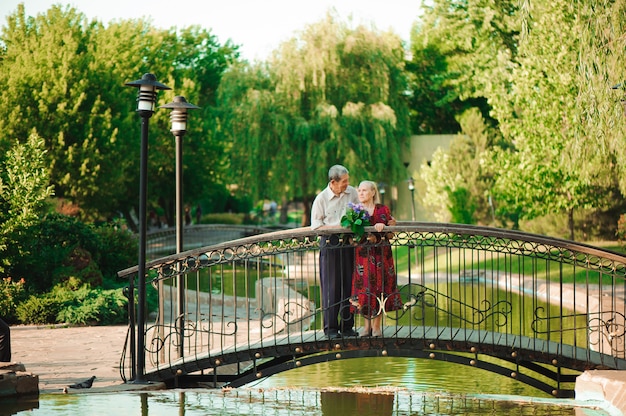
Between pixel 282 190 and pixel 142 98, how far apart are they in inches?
1190

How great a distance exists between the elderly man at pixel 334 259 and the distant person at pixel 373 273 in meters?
0.16

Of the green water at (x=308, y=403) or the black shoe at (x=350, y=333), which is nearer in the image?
the green water at (x=308, y=403)

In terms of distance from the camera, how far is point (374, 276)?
35.0 feet

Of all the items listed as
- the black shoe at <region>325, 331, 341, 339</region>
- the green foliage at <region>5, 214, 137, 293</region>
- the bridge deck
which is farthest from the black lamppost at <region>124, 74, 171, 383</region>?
Answer: the green foliage at <region>5, 214, 137, 293</region>

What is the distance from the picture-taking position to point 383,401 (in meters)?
10.4

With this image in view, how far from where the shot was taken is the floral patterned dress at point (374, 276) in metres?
10.6

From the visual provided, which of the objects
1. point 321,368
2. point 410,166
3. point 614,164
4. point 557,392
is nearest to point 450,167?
point 410,166

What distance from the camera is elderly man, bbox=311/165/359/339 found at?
10.7 m

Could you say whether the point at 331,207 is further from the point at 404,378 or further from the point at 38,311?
the point at 38,311

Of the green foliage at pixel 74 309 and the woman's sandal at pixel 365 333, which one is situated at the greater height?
the woman's sandal at pixel 365 333

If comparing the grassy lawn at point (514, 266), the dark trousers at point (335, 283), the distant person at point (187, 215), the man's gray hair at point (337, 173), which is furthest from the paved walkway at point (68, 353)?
the distant person at point (187, 215)

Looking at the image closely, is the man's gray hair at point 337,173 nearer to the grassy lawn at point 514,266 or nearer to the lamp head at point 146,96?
the lamp head at point 146,96

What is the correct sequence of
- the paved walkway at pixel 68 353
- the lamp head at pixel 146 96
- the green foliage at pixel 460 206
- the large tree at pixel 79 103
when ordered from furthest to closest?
the green foliage at pixel 460 206, the large tree at pixel 79 103, the paved walkway at pixel 68 353, the lamp head at pixel 146 96

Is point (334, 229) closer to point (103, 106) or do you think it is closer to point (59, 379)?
point (59, 379)
